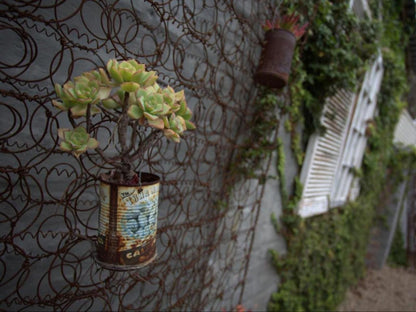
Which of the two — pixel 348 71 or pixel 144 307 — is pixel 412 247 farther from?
pixel 144 307

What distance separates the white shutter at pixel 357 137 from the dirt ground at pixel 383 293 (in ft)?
5.34

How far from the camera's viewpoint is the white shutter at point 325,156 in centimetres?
278

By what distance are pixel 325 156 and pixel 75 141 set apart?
9.63 feet

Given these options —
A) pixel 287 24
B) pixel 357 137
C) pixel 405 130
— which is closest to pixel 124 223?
pixel 287 24

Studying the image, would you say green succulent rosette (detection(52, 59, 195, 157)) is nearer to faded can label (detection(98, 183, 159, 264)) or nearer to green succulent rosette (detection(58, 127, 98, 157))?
green succulent rosette (detection(58, 127, 98, 157))

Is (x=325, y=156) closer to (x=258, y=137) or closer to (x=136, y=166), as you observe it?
(x=258, y=137)

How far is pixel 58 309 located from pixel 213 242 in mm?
993

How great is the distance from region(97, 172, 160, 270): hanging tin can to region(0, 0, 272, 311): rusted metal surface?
16 cm

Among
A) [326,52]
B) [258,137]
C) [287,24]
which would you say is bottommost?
[258,137]

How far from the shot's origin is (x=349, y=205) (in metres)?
4.00

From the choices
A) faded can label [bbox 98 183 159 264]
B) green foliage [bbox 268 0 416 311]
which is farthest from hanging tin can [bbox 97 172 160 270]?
green foliage [bbox 268 0 416 311]

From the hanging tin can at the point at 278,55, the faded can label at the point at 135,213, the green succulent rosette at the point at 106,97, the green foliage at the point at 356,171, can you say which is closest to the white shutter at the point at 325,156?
the green foliage at the point at 356,171

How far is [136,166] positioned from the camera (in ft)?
4.29

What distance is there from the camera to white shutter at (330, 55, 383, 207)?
11.8 feet
